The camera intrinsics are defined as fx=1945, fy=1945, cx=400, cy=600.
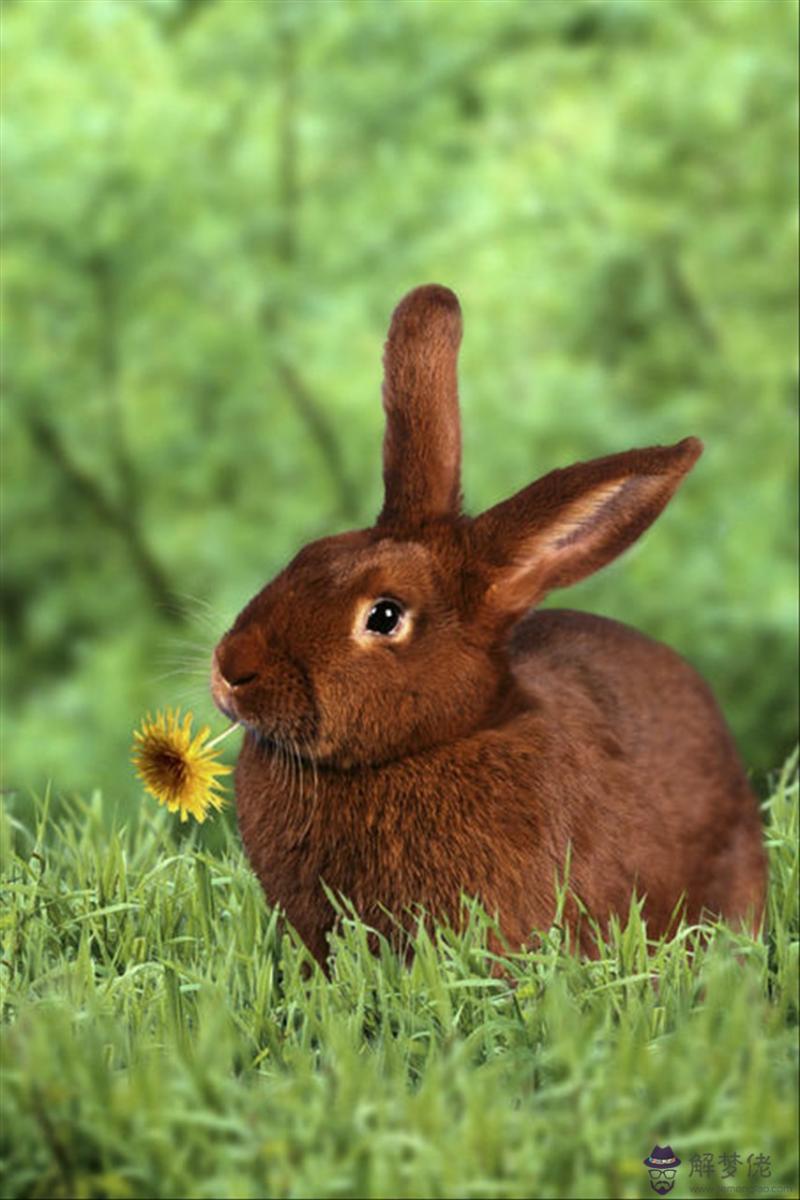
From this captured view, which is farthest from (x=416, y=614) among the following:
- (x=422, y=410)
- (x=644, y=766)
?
(x=644, y=766)

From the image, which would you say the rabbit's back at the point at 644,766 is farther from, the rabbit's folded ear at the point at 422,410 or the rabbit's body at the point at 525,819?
the rabbit's folded ear at the point at 422,410

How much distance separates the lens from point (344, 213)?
16.5 ft

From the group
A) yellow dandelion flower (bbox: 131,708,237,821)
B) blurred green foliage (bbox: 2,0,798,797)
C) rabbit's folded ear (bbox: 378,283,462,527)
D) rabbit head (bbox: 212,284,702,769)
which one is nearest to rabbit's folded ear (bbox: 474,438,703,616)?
rabbit head (bbox: 212,284,702,769)

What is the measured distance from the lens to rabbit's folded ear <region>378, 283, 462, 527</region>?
2.99 metres

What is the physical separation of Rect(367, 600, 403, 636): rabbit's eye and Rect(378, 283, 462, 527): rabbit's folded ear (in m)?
0.18

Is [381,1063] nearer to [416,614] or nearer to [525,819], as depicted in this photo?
[525,819]

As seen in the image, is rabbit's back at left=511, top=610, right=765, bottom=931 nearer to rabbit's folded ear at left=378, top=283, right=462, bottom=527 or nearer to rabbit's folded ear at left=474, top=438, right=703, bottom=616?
rabbit's folded ear at left=474, top=438, right=703, bottom=616

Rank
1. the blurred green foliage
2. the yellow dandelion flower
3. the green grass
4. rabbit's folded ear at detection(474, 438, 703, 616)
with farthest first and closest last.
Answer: the blurred green foliage, the yellow dandelion flower, rabbit's folded ear at detection(474, 438, 703, 616), the green grass

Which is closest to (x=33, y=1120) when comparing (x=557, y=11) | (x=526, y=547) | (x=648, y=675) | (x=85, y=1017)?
(x=85, y=1017)

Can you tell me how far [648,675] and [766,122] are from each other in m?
2.13

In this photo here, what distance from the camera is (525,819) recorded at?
287cm

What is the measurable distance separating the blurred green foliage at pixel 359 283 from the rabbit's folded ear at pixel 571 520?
1.92 m

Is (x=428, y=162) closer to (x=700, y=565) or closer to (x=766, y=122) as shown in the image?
(x=766, y=122)

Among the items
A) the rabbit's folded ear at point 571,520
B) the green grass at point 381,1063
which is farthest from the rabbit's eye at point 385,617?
the green grass at point 381,1063
